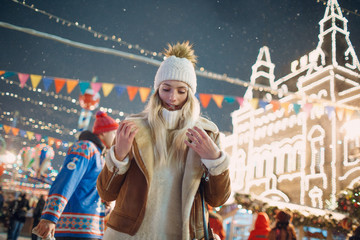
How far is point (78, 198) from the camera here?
8.76ft

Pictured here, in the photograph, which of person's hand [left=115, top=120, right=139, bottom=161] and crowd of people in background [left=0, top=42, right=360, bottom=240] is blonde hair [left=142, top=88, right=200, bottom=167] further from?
person's hand [left=115, top=120, right=139, bottom=161]

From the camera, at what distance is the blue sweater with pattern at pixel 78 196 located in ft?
8.12

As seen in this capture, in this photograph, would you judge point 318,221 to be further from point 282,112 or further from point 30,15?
point 282,112

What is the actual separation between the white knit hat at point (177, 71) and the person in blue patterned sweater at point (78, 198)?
4.09 ft

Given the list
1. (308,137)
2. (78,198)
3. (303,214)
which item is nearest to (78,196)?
(78,198)

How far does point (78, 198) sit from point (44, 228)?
0.52m

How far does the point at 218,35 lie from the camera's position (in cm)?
970

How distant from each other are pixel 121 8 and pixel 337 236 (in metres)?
10.8

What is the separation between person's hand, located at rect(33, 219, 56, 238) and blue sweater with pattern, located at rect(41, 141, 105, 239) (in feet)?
0.48

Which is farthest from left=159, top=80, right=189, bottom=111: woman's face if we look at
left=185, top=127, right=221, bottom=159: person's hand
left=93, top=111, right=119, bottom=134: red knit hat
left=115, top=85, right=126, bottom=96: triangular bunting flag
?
left=115, top=85, right=126, bottom=96: triangular bunting flag

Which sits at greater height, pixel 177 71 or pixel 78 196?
pixel 177 71

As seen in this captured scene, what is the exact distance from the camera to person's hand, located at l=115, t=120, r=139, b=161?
1499 millimetres

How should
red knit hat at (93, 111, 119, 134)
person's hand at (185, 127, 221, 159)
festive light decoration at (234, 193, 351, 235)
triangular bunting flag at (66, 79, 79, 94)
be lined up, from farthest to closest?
festive light decoration at (234, 193, 351, 235)
triangular bunting flag at (66, 79, 79, 94)
red knit hat at (93, 111, 119, 134)
person's hand at (185, 127, 221, 159)

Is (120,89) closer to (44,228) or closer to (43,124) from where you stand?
(44,228)
